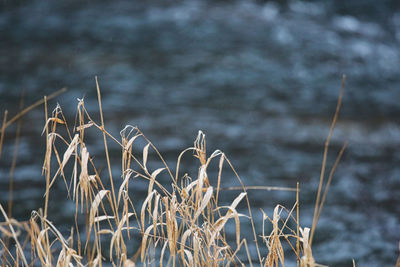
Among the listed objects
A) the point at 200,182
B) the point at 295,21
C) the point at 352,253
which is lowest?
the point at 352,253

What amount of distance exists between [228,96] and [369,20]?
3.35 meters

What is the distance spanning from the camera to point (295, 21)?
7809 mm

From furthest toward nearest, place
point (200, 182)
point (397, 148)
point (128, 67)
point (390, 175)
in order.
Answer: point (128, 67) < point (397, 148) < point (390, 175) < point (200, 182)

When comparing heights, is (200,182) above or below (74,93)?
above

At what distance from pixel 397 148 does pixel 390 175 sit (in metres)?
0.57

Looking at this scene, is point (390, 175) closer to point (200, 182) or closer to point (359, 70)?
point (359, 70)

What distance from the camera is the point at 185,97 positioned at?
571cm

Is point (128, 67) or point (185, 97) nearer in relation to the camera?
point (185, 97)

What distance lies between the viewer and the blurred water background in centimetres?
394

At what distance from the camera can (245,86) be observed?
5988mm

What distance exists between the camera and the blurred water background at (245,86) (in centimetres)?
394

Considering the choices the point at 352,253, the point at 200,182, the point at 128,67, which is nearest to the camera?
the point at 200,182

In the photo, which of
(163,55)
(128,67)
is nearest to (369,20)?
(163,55)

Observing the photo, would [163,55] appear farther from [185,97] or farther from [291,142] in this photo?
[291,142]
